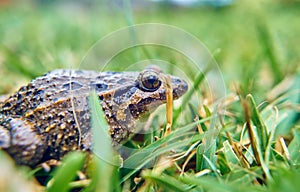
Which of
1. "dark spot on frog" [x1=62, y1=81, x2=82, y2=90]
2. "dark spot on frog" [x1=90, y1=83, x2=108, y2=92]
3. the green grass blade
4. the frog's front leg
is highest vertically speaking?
"dark spot on frog" [x1=62, y1=81, x2=82, y2=90]

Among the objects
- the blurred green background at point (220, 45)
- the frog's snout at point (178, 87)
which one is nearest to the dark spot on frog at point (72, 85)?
the frog's snout at point (178, 87)

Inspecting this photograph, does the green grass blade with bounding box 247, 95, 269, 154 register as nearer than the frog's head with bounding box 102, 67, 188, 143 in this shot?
Yes

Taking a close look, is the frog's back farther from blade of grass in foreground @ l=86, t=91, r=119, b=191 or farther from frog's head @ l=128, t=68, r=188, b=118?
blade of grass in foreground @ l=86, t=91, r=119, b=191

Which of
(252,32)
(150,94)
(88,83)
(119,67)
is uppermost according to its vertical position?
(252,32)

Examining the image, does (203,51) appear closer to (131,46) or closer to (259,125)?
(131,46)

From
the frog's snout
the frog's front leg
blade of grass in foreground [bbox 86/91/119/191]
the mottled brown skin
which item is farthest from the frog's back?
blade of grass in foreground [bbox 86/91/119/191]

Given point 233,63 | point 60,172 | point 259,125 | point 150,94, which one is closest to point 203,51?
point 233,63

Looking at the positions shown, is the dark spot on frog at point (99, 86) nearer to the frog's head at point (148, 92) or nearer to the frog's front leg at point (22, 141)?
the frog's head at point (148, 92)
